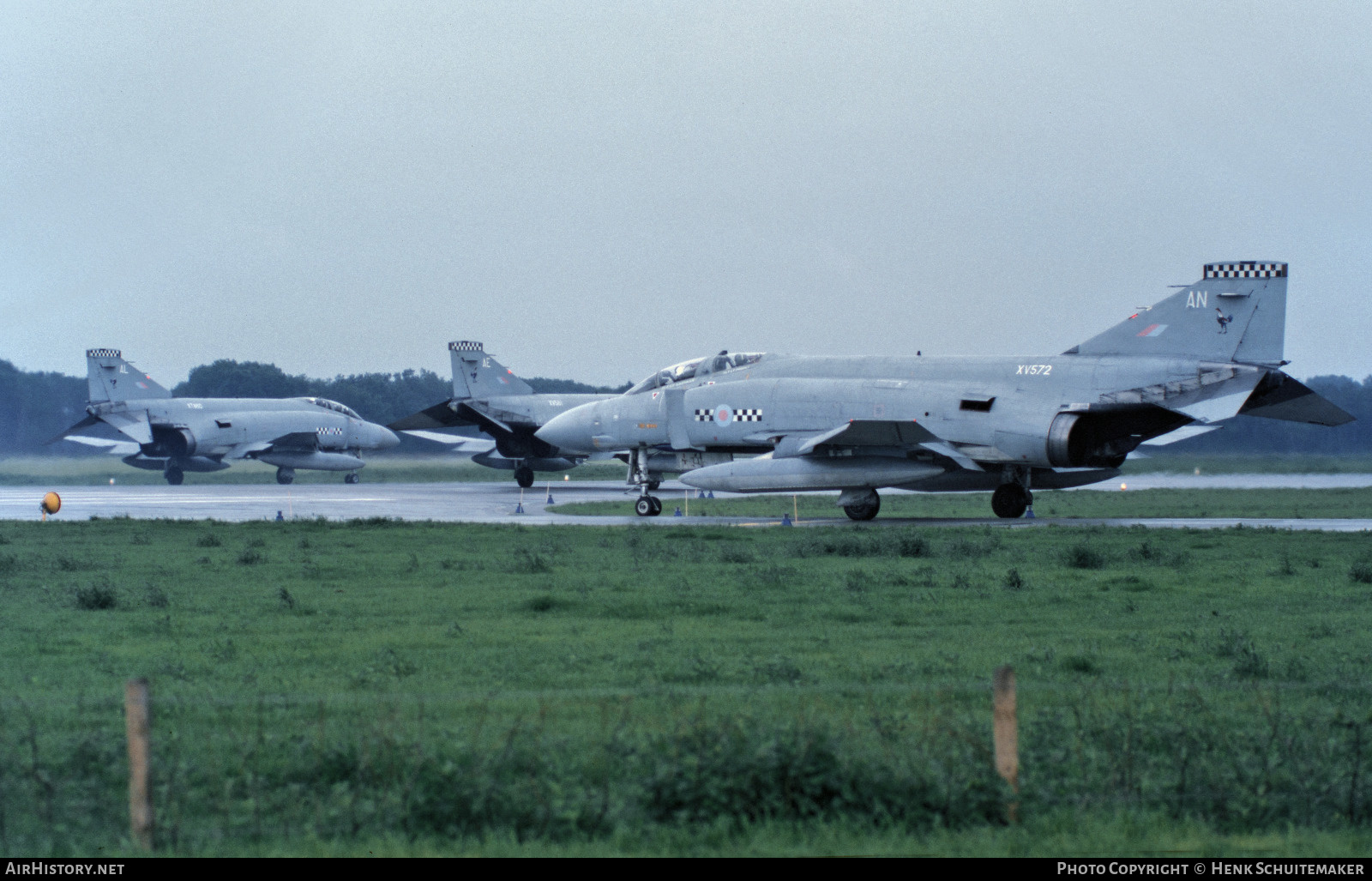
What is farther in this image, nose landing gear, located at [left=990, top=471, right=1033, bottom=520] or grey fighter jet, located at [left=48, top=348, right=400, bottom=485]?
grey fighter jet, located at [left=48, top=348, right=400, bottom=485]

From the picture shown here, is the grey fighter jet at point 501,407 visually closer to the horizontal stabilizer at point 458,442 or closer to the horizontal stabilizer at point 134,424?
the horizontal stabilizer at point 458,442

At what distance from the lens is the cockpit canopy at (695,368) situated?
32969 millimetres

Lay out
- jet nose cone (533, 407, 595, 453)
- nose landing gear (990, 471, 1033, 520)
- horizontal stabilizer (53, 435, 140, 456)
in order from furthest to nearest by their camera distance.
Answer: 1. horizontal stabilizer (53, 435, 140, 456)
2. jet nose cone (533, 407, 595, 453)
3. nose landing gear (990, 471, 1033, 520)

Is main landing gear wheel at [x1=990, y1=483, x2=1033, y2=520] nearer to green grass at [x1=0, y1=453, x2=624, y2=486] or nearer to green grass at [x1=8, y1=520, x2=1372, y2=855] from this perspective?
green grass at [x1=8, y1=520, x2=1372, y2=855]

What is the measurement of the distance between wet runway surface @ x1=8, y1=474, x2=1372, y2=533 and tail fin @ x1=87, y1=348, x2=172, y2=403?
486 cm

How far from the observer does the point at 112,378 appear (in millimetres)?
64062

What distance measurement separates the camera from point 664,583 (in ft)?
55.8

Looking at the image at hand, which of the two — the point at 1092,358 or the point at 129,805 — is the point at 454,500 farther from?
the point at 129,805

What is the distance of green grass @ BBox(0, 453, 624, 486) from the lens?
207 ft

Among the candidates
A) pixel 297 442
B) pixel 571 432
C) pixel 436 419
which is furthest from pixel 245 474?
pixel 571 432

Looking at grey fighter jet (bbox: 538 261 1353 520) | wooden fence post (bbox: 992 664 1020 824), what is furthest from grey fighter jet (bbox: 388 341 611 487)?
wooden fence post (bbox: 992 664 1020 824)

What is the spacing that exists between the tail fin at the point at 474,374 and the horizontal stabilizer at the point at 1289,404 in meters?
34.0
